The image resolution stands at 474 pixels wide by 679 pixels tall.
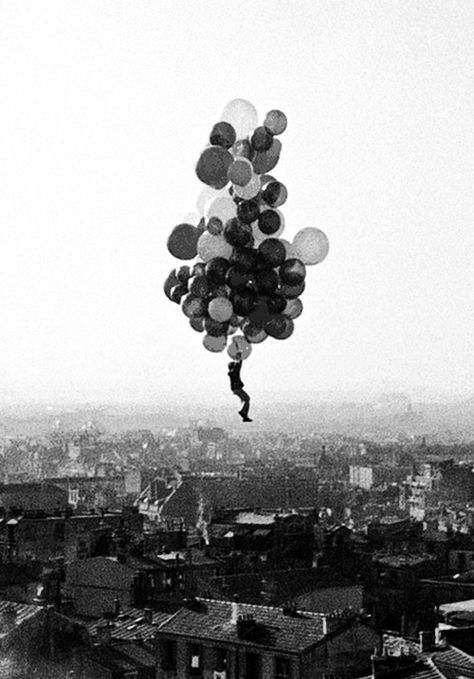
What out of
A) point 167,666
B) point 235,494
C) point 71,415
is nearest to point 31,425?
point 71,415

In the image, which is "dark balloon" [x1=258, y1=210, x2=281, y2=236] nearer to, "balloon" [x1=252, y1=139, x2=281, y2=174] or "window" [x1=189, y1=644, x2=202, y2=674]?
"balloon" [x1=252, y1=139, x2=281, y2=174]

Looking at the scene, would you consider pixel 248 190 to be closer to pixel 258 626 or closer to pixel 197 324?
pixel 197 324

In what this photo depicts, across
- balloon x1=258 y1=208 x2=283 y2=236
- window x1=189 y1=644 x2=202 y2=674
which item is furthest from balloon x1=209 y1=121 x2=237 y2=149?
window x1=189 y1=644 x2=202 y2=674

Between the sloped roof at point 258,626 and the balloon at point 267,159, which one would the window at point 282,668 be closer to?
the sloped roof at point 258,626

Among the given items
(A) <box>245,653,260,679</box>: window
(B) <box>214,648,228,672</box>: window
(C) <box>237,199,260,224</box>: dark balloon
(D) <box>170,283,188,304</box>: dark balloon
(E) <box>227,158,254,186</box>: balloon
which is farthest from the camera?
(B) <box>214,648,228,672</box>: window

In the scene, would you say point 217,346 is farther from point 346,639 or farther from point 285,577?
point 285,577
